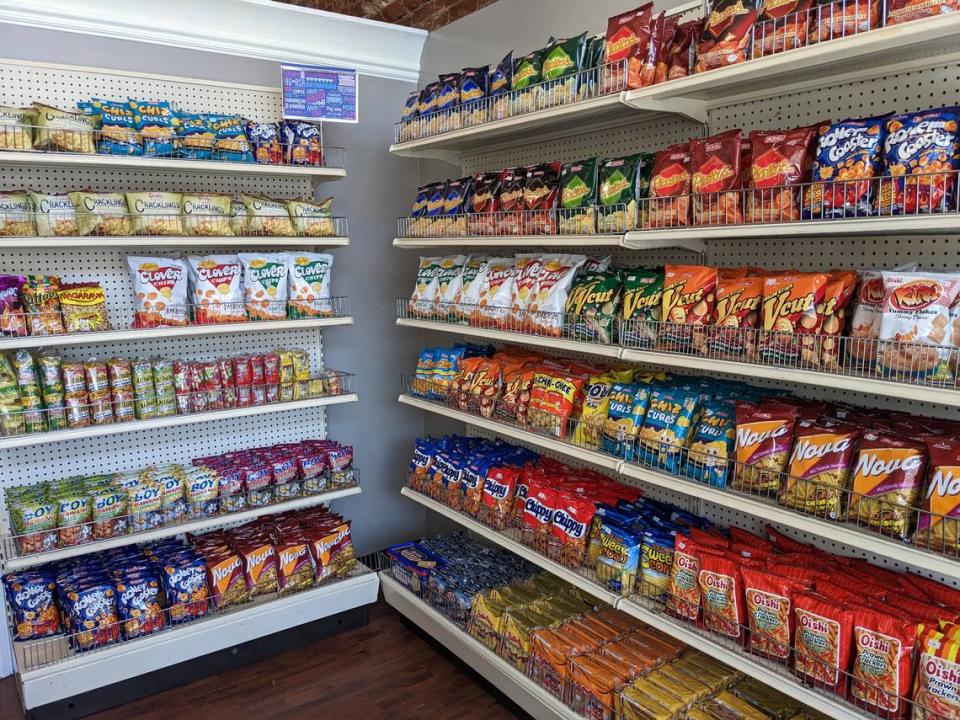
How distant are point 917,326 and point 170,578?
120 inches

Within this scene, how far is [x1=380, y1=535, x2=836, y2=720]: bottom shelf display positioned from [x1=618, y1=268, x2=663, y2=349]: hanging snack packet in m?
1.17

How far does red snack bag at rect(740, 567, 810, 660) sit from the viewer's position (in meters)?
2.01

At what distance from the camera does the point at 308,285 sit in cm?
355

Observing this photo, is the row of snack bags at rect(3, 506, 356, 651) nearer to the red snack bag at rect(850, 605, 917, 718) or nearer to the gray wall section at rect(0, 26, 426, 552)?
the gray wall section at rect(0, 26, 426, 552)

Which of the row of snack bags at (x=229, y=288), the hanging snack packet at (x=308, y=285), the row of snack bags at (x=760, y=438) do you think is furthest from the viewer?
the hanging snack packet at (x=308, y=285)

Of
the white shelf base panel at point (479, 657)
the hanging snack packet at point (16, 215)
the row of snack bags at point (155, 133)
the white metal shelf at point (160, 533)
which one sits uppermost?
the row of snack bags at point (155, 133)

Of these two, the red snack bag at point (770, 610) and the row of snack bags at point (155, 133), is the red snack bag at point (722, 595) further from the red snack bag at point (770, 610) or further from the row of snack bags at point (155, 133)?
the row of snack bags at point (155, 133)

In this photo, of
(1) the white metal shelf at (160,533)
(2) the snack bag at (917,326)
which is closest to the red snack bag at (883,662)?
(2) the snack bag at (917,326)

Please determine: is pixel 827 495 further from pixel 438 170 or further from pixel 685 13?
pixel 438 170

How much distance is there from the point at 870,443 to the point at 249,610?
276cm

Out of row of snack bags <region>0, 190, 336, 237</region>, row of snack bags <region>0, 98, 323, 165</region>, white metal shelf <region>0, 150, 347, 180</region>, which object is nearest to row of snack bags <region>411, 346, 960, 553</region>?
row of snack bags <region>0, 190, 336, 237</region>

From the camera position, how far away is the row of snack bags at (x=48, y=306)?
280 cm

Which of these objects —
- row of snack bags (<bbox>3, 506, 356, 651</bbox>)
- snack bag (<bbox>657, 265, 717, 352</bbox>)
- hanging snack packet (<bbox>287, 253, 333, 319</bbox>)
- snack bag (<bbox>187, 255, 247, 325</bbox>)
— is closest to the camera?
snack bag (<bbox>657, 265, 717, 352</bbox>)

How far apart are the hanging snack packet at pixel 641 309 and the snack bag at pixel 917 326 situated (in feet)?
2.46
